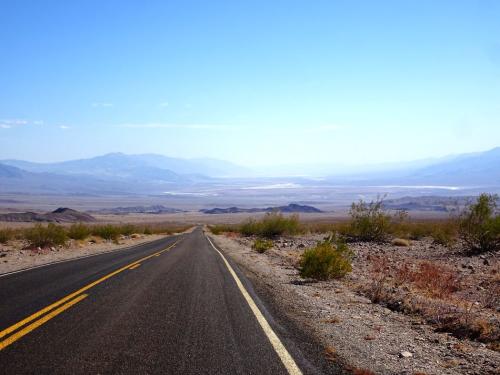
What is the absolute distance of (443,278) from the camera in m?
14.7

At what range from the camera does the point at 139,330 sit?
6.61 m

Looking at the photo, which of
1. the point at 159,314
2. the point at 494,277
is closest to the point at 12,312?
the point at 159,314

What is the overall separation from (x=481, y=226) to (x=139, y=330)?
21583mm

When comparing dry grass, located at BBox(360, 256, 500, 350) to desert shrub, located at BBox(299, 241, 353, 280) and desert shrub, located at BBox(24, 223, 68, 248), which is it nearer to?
desert shrub, located at BBox(299, 241, 353, 280)

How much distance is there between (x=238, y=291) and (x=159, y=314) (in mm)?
2982

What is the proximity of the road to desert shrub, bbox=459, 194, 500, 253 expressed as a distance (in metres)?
17.0

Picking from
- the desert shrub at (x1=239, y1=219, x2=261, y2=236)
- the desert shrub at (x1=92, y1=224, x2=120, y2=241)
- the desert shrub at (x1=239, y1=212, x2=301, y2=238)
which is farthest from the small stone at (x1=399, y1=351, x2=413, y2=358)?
the desert shrub at (x1=239, y1=219, x2=261, y2=236)

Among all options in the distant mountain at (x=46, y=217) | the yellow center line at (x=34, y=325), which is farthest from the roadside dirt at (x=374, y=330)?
the distant mountain at (x=46, y=217)

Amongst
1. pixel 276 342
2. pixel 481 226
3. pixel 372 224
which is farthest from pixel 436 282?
pixel 372 224

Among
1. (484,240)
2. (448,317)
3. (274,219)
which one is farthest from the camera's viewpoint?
(274,219)

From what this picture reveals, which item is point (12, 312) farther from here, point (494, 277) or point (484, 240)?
point (484, 240)

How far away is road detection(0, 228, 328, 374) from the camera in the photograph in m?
5.19

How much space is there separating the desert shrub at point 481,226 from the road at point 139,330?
670 inches

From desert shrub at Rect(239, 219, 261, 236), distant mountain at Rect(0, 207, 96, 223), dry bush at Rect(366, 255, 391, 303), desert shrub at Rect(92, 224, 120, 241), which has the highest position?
dry bush at Rect(366, 255, 391, 303)
